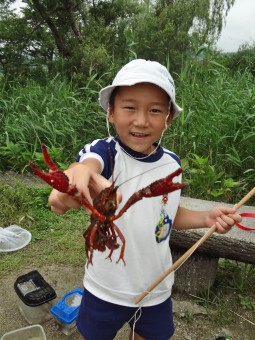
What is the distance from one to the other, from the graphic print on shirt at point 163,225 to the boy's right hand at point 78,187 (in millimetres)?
577

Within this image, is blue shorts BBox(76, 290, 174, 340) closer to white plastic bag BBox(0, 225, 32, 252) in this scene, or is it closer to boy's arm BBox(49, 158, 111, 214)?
boy's arm BBox(49, 158, 111, 214)

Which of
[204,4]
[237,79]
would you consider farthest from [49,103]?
[204,4]

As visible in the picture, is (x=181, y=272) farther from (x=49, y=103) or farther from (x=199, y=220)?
(x=49, y=103)

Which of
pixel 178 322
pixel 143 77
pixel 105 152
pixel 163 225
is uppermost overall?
pixel 143 77

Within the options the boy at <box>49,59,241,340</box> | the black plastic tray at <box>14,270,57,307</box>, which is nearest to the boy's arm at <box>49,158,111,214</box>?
the boy at <box>49,59,241,340</box>

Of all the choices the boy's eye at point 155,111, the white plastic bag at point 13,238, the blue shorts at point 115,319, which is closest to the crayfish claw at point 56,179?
the boy's eye at point 155,111

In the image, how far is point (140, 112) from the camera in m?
1.49

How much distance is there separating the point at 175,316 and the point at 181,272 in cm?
35

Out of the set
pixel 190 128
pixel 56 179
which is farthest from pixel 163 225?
pixel 190 128

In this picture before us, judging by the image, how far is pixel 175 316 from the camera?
2.76 m

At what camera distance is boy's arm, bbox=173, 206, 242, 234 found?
1571 mm

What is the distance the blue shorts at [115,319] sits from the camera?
1719 millimetres

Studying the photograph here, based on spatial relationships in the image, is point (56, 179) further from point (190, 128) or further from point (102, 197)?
point (190, 128)

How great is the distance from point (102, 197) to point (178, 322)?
2052 mm
